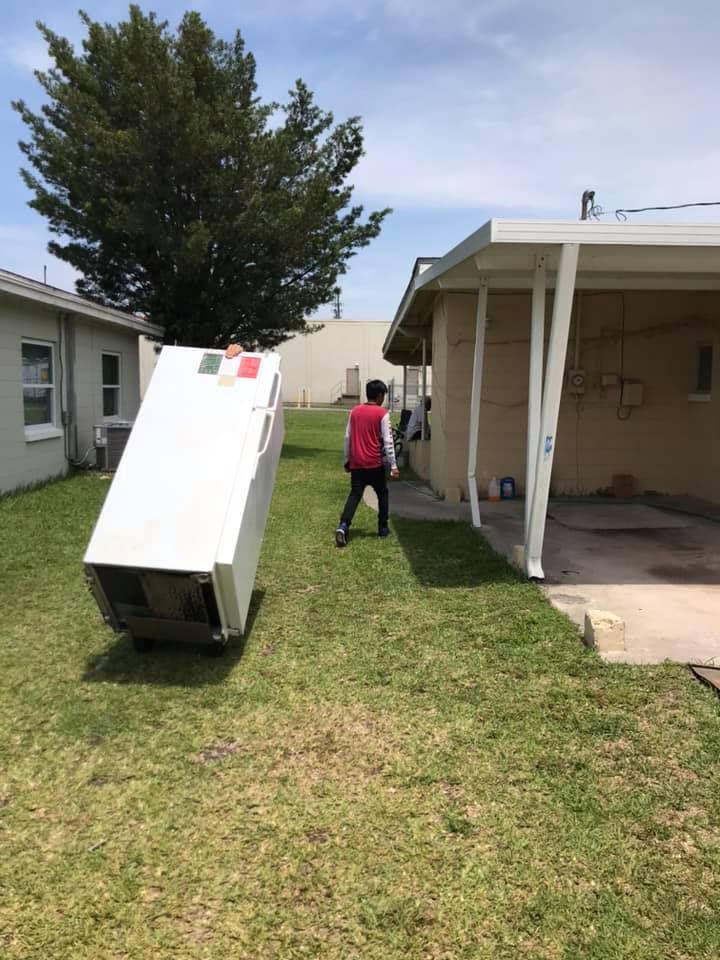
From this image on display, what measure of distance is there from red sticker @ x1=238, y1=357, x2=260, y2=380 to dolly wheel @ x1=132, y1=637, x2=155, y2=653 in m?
1.64

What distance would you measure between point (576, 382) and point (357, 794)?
7805mm

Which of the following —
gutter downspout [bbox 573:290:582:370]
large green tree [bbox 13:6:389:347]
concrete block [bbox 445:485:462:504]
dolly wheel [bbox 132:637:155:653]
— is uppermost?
large green tree [bbox 13:6:389:347]

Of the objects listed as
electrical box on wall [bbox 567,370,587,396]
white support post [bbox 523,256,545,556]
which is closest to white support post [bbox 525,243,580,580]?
white support post [bbox 523,256,545,556]

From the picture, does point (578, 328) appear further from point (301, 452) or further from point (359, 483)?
point (301, 452)

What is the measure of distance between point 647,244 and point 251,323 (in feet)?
44.0

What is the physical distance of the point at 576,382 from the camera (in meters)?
9.80

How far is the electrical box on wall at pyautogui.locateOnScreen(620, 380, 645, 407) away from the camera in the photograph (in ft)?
32.3

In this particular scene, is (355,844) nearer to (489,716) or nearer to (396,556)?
(489,716)

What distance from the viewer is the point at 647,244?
16.9 ft

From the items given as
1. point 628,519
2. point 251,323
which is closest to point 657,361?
point 628,519

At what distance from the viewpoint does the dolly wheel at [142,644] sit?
14.4ft

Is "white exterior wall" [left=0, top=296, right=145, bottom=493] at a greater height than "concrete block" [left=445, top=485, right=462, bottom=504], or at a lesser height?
greater

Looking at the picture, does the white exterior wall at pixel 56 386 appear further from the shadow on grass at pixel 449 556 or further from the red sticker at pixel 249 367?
the red sticker at pixel 249 367

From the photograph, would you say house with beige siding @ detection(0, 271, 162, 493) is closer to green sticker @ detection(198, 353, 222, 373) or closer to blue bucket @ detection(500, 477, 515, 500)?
green sticker @ detection(198, 353, 222, 373)
